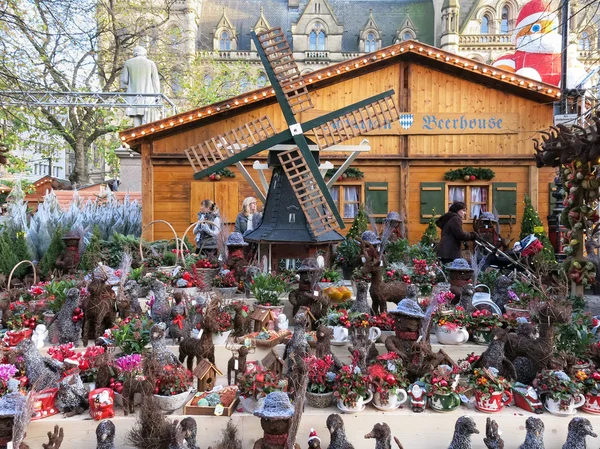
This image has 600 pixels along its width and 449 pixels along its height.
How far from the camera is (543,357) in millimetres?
4352

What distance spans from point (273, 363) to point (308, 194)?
12.3 feet

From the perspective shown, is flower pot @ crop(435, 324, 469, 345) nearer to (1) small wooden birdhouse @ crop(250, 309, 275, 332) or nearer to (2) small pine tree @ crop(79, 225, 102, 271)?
(1) small wooden birdhouse @ crop(250, 309, 275, 332)

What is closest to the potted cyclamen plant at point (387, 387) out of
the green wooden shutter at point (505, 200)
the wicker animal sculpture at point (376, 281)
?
the wicker animal sculpture at point (376, 281)

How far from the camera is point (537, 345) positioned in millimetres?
4426

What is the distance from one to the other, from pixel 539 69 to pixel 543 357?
15.2m

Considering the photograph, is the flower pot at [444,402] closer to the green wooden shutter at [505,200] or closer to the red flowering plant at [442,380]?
the red flowering plant at [442,380]

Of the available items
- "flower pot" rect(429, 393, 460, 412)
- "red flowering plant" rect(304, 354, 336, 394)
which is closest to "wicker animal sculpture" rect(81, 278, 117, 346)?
"red flowering plant" rect(304, 354, 336, 394)

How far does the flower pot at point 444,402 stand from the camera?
4062 millimetres

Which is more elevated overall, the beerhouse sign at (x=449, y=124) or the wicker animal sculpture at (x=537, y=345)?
the beerhouse sign at (x=449, y=124)

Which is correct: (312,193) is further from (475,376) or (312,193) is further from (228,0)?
(228,0)

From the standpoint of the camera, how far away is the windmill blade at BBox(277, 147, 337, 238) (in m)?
7.71

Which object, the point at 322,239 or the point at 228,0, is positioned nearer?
the point at 322,239

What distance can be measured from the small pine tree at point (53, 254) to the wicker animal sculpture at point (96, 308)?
311 centimetres

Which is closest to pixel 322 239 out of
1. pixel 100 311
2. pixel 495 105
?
pixel 100 311
